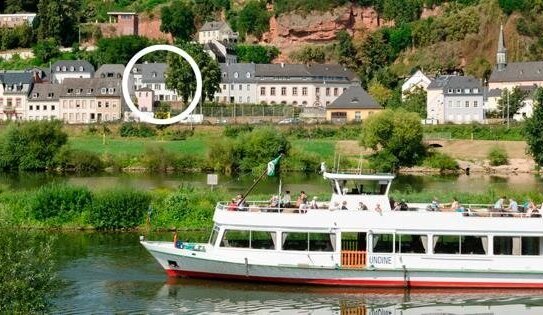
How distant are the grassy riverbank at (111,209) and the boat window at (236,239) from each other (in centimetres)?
841

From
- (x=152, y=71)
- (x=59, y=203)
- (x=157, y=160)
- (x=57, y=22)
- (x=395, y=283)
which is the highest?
(x=57, y=22)

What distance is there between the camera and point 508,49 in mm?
126688

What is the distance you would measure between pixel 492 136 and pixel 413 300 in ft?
192

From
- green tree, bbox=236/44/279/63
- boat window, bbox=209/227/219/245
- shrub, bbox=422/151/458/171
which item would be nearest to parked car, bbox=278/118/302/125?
shrub, bbox=422/151/458/171

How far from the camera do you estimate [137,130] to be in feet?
307

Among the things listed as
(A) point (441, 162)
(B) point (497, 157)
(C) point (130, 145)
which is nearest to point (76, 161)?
(C) point (130, 145)

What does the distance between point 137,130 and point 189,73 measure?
398 inches

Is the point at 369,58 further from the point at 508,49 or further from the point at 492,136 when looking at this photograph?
the point at 492,136

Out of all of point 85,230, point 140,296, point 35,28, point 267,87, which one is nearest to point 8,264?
point 140,296

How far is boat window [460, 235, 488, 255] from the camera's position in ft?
110

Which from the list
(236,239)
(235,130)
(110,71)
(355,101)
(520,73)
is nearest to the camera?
(236,239)

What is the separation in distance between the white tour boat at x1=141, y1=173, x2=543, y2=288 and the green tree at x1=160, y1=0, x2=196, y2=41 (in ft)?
342

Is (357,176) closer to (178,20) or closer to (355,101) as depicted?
(355,101)

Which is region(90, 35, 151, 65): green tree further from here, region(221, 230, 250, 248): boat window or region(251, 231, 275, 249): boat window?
region(251, 231, 275, 249): boat window
